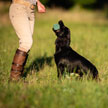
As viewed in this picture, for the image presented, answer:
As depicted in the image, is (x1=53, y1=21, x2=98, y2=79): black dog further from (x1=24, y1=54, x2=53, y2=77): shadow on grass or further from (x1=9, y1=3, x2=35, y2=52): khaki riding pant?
(x1=24, y1=54, x2=53, y2=77): shadow on grass

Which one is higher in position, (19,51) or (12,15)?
(12,15)

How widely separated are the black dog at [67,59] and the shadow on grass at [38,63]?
115cm

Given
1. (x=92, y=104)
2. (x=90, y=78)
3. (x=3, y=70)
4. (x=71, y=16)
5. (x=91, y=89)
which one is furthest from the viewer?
(x=71, y=16)

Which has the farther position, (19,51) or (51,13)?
(51,13)

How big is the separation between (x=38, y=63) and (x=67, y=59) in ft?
6.66

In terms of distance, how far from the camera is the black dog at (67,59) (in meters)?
4.45

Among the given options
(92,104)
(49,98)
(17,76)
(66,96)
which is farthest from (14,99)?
(17,76)

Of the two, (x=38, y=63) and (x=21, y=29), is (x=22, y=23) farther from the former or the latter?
(x=38, y=63)

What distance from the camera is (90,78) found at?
4.25m

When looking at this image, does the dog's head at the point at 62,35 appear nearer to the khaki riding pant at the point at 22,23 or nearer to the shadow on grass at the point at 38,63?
the khaki riding pant at the point at 22,23

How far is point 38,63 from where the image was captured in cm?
648

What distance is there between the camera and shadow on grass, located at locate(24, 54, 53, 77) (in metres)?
5.85

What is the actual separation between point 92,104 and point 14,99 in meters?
1.07

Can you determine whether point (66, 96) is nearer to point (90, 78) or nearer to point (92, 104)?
point (92, 104)
